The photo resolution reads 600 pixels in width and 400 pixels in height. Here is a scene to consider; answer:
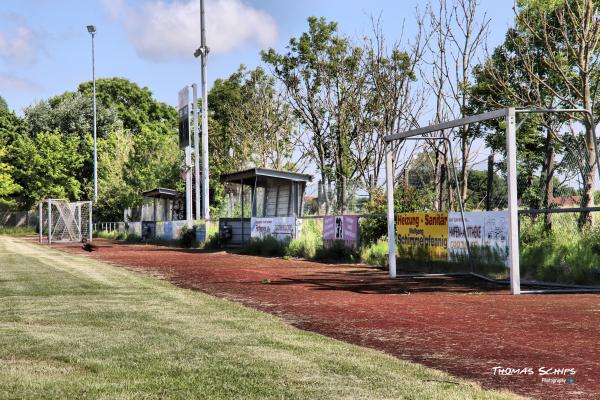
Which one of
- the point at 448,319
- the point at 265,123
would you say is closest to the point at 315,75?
the point at 265,123

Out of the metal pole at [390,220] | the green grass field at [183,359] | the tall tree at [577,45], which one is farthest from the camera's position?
the tall tree at [577,45]

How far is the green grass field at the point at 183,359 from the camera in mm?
5492

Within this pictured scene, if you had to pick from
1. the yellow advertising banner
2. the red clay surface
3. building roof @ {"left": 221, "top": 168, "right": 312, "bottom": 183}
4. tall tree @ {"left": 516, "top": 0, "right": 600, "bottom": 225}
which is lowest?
the red clay surface

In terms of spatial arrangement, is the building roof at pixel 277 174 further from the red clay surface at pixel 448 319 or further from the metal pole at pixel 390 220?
the metal pole at pixel 390 220

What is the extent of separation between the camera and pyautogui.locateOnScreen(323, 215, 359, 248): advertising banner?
22955 mm

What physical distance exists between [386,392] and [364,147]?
35.3 m

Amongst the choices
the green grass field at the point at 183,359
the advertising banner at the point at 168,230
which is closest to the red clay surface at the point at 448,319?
the green grass field at the point at 183,359

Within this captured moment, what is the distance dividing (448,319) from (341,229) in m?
13.9

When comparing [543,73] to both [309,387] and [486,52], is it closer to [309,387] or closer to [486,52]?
[486,52]

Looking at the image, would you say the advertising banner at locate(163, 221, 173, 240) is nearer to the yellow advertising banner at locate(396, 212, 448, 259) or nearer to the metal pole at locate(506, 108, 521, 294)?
the yellow advertising banner at locate(396, 212, 448, 259)

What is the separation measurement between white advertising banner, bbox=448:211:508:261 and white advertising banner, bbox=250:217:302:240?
996cm

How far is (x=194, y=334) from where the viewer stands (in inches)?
324

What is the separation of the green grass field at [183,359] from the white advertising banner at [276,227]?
16.0m

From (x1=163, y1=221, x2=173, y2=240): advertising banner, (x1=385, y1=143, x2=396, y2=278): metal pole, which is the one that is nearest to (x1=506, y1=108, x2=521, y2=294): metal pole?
(x1=385, y1=143, x2=396, y2=278): metal pole
